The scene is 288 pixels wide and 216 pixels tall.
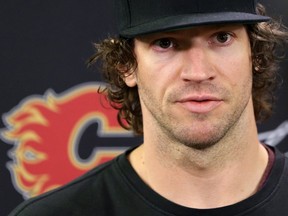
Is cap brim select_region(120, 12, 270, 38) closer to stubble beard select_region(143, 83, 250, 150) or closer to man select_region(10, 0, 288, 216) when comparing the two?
man select_region(10, 0, 288, 216)

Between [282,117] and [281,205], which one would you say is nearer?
[281,205]

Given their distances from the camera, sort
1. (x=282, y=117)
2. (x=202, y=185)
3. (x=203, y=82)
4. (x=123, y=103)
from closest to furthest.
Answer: (x=203, y=82), (x=202, y=185), (x=123, y=103), (x=282, y=117)

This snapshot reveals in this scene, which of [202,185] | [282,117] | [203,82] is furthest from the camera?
[282,117]

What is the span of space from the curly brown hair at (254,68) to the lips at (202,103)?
22 cm

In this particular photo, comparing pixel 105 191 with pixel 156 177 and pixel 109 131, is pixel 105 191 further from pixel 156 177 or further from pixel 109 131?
pixel 109 131

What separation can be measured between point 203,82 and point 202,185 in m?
0.25

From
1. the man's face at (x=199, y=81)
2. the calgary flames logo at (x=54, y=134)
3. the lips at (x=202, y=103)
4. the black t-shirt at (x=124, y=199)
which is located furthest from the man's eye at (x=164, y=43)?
the calgary flames logo at (x=54, y=134)

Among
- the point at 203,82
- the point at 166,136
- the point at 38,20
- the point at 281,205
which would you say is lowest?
the point at 281,205

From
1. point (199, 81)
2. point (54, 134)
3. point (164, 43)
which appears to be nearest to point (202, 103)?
point (199, 81)

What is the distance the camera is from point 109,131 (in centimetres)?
237

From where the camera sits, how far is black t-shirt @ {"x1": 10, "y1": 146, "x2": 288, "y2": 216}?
5.18 feet

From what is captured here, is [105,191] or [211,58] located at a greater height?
[211,58]

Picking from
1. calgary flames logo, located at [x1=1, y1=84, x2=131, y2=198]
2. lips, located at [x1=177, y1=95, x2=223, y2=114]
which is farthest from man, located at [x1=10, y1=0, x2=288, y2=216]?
calgary flames logo, located at [x1=1, y1=84, x2=131, y2=198]

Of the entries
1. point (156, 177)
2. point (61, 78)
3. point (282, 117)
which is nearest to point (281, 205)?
point (156, 177)
